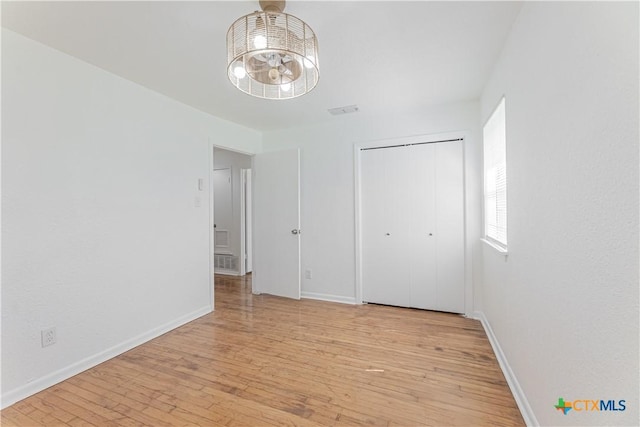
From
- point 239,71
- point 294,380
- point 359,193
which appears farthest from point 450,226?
point 239,71

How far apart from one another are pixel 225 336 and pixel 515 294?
2437 mm

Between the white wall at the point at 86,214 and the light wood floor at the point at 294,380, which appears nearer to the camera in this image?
the light wood floor at the point at 294,380

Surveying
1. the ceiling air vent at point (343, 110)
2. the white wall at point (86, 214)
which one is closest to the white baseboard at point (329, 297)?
the white wall at point (86, 214)

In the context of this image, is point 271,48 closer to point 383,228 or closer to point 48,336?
point 48,336

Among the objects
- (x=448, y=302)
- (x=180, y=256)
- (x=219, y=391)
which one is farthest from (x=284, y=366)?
(x=448, y=302)

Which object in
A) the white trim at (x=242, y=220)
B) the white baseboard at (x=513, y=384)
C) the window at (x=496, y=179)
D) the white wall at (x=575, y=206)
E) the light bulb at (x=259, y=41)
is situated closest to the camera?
the white wall at (x=575, y=206)

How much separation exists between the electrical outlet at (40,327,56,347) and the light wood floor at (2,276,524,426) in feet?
1.01

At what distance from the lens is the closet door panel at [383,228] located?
3459 millimetres

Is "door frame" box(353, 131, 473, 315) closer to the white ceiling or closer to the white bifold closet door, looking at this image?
the white bifold closet door

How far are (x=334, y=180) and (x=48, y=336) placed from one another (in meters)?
3.02

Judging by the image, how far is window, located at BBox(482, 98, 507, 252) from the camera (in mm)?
2295

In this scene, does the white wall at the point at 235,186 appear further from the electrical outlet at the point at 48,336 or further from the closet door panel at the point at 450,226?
the closet door panel at the point at 450,226

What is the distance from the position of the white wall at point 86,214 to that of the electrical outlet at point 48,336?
3 centimetres

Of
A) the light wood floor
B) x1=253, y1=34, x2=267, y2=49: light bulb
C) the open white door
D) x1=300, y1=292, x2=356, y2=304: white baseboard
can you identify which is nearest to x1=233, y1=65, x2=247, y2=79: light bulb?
x1=253, y1=34, x2=267, y2=49: light bulb
